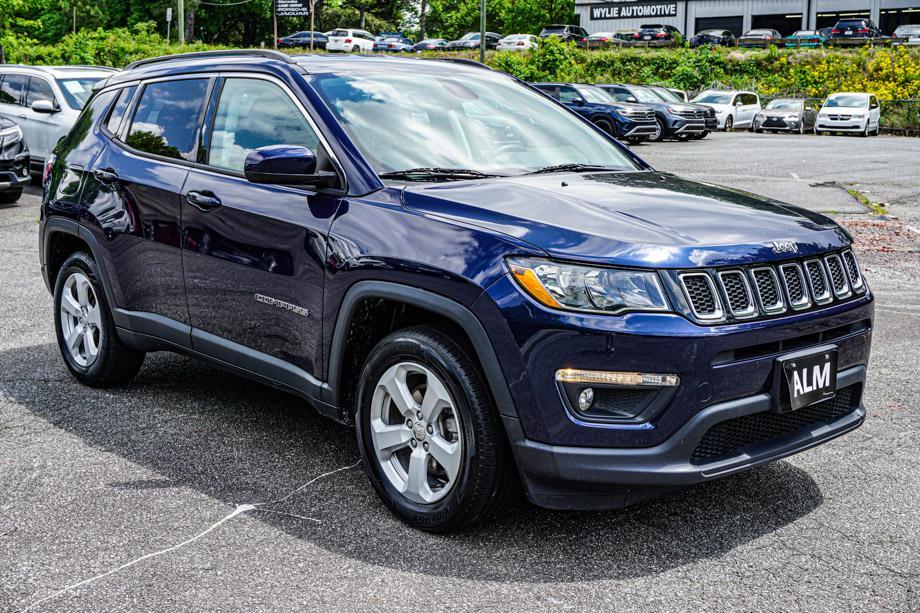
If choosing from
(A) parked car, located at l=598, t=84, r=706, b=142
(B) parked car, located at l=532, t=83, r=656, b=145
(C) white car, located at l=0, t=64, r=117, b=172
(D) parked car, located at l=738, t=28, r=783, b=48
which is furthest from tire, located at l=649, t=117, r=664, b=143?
(D) parked car, located at l=738, t=28, r=783, b=48

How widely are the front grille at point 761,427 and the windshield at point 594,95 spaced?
86.5 feet

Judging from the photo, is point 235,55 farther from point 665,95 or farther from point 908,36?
point 908,36

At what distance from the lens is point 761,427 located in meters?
3.61

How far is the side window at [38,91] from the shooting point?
51.4 ft

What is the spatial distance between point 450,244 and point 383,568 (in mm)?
1140

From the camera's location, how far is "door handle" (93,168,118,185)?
5.36 m

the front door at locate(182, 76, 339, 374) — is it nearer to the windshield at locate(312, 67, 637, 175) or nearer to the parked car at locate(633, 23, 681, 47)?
the windshield at locate(312, 67, 637, 175)

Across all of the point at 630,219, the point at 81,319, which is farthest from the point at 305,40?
the point at 630,219

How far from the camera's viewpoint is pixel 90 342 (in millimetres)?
5703

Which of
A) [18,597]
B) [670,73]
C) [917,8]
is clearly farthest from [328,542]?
[917,8]

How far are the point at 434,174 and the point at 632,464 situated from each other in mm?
1505

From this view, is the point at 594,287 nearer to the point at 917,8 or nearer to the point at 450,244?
the point at 450,244

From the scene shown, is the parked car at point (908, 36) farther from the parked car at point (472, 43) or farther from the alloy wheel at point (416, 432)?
the alloy wheel at point (416, 432)

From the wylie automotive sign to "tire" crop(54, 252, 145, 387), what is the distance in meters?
72.0
